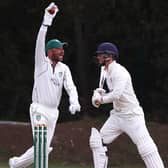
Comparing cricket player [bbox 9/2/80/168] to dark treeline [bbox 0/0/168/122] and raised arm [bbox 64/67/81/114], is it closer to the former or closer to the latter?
raised arm [bbox 64/67/81/114]

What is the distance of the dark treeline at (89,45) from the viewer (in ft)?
79.0

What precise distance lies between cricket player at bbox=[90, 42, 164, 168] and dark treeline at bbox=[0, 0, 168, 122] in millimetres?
10964

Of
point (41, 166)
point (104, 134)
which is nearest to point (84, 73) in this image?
point (104, 134)

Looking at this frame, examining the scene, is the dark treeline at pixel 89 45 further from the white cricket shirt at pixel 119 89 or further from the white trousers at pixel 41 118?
the white trousers at pixel 41 118

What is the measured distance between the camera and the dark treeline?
24.1 metres

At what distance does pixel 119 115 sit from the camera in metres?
12.6

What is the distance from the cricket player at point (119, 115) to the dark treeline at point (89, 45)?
432 inches

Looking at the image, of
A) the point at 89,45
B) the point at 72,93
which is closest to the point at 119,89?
the point at 72,93

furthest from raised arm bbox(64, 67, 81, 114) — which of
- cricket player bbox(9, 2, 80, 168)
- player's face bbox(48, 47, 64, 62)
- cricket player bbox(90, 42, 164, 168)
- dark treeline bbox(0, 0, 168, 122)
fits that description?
dark treeline bbox(0, 0, 168, 122)

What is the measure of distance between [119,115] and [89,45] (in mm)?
13005

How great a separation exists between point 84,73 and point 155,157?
13.2 metres

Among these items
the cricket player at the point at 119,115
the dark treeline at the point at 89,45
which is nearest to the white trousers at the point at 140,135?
the cricket player at the point at 119,115

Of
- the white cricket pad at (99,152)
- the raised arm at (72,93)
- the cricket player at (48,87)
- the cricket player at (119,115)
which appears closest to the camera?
the raised arm at (72,93)

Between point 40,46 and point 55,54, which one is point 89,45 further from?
point 40,46
